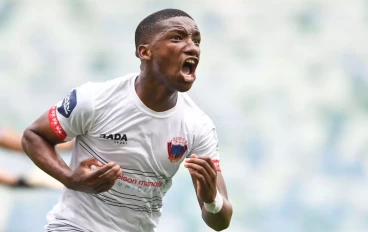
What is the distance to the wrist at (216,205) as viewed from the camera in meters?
4.06

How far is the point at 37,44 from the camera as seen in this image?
8.11 meters

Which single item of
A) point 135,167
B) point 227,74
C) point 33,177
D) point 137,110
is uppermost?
point 137,110

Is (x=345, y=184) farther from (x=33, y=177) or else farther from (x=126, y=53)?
(x=33, y=177)

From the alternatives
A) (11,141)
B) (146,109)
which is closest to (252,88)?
(11,141)

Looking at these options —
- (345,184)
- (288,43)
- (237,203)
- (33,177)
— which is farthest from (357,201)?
(33,177)

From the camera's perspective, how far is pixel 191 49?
163 inches

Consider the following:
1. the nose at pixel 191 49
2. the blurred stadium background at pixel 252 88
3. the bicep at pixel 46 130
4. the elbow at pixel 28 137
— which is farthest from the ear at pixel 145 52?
the blurred stadium background at pixel 252 88

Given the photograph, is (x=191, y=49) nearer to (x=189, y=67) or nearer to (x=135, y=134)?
(x=189, y=67)

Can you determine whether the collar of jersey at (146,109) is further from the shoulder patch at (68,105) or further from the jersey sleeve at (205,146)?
the shoulder patch at (68,105)

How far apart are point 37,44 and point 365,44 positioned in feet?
10.5

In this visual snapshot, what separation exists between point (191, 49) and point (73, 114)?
668 millimetres

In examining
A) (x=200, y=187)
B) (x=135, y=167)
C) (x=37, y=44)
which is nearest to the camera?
(x=200, y=187)

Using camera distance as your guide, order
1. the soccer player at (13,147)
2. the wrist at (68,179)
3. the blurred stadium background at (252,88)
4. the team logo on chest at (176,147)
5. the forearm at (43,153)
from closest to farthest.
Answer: the wrist at (68,179)
the forearm at (43,153)
the team logo on chest at (176,147)
the blurred stadium background at (252,88)
the soccer player at (13,147)

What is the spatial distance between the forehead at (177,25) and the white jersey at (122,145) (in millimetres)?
333
